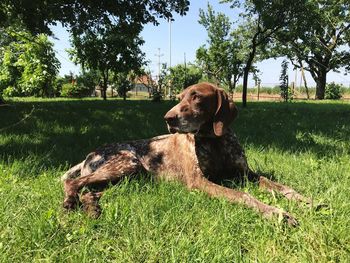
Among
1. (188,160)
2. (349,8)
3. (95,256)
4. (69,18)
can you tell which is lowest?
(95,256)

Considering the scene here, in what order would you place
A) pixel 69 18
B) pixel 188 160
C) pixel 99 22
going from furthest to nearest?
pixel 99 22 < pixel 69 18 < pixel 188 160

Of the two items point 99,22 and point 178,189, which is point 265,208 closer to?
point 178,189

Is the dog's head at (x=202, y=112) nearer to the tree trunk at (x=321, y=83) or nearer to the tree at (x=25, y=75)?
the tree at (x=25, y=75)

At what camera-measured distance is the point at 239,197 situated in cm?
404

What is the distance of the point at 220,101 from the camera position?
450cm

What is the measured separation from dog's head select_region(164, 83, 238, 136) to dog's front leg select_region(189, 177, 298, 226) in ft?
1.86

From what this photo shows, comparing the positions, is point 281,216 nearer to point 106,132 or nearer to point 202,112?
point 202,112

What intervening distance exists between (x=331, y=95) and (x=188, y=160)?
43529 mm

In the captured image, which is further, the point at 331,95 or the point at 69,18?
the point at 331,95

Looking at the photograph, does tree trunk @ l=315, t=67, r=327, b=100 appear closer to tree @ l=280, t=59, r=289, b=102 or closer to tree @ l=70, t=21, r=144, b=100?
tree @ l=280, t=59, r=289, b=102

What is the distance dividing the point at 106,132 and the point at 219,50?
99.7 feet

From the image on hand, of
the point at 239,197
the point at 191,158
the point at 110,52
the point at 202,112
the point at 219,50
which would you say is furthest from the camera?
the point at 219,50

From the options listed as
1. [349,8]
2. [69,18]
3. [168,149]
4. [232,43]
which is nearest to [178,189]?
[168,149]

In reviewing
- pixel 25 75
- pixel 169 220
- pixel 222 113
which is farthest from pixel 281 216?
pixel 25 75
